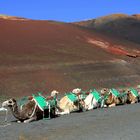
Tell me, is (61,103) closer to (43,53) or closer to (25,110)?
(25,110)

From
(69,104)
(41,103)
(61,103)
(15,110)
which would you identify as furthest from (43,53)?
(15,110)

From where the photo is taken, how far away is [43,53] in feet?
173

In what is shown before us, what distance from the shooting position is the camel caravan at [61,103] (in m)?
19.1

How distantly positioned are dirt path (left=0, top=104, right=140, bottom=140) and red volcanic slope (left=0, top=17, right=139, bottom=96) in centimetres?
1884

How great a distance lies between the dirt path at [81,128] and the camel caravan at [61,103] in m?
0.45

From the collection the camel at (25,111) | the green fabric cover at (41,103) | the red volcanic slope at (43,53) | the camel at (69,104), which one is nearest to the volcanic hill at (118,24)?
the red volcanic slope at (43,53)

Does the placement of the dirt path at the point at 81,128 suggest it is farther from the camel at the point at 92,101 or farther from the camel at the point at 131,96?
the camel at the point at 131,96

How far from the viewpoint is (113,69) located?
52688 millimetres

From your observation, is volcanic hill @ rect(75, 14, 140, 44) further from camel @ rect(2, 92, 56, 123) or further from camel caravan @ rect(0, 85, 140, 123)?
camel @ rect(2, 92, 56, 123)

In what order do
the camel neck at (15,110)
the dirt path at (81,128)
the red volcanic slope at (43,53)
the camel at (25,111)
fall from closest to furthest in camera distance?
the dirt path at (81,128), the camel neck at (15,110), the camel at (25,111), the red volcanic slope at (43,53)

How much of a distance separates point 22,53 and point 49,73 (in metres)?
5.94

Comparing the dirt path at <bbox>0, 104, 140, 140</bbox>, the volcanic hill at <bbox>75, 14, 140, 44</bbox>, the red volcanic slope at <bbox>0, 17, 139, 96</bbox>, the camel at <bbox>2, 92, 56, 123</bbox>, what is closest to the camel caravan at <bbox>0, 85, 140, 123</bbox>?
the camel at <bbox>2, 92, 56, 123</bbox>

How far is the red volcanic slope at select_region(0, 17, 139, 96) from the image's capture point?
140ft

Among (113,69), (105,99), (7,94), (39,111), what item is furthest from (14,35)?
(39,111)
